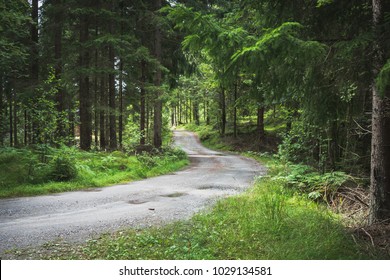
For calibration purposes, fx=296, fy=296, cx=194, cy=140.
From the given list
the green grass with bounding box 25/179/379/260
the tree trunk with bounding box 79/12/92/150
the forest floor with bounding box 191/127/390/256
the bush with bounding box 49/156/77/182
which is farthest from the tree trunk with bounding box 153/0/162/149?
the green grass with bounding box 25/179/379/260

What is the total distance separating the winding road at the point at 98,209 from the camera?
5.28 meters

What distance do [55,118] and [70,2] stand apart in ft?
23.1

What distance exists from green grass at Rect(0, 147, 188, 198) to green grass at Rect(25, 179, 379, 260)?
4.81 m

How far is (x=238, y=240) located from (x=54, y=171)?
7236 mm

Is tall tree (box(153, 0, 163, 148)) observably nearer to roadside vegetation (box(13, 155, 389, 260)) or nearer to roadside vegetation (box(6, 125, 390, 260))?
roadside vegetation (box(6, 125, 390, 260))

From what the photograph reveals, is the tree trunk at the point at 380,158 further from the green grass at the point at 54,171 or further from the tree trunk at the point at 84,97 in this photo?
the tree trunk at the point at 84,97

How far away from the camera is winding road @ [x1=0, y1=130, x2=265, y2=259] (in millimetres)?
5281

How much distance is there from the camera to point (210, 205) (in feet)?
23.5

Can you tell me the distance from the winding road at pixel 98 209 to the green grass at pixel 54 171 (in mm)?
673

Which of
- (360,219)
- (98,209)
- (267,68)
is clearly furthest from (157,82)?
(360,219)

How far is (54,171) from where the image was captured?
9.62m

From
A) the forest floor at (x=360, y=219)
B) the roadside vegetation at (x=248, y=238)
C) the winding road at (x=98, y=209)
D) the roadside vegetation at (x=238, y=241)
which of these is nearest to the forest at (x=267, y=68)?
the forest floor at (x=360, y=219)

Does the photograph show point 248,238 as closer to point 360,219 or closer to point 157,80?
point 360,219

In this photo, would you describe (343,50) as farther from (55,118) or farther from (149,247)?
(55,118)
